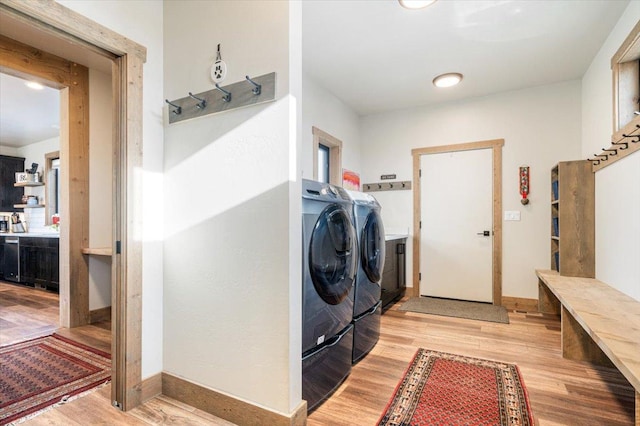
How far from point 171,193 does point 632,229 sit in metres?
3.11

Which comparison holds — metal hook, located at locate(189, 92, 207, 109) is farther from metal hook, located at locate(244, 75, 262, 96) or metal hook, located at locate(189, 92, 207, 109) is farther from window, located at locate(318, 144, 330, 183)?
window, located at locate(318, 144, 330, 183)

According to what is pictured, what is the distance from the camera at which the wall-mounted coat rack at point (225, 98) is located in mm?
1620

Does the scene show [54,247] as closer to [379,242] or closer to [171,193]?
[171,193]

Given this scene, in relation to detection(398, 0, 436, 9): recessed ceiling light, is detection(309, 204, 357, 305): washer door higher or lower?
lower

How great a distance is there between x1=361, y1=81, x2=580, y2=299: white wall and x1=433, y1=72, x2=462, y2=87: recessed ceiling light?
68 cm

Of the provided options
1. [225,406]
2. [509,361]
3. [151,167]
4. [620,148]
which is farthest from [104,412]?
[620,148]

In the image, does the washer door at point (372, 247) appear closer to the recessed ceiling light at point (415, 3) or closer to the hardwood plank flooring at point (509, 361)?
the hardwood plank flooring at point (509, 361)

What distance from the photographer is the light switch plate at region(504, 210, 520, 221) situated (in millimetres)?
4020

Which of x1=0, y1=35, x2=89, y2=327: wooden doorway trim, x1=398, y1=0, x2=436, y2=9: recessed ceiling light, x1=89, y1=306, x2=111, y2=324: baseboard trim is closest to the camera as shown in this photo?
x1=398, y1=0, x2=436, y2=9: recessed ceiling light

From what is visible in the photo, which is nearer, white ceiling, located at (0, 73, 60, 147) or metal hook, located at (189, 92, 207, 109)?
metal hook, located at (189, 92, 207, 109)

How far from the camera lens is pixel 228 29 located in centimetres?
178

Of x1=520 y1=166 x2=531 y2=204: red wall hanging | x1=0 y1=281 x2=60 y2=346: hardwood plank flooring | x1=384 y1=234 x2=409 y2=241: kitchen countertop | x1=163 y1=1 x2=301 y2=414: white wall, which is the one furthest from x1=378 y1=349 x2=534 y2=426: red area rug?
x1=0 y1=281 x2=60 y2=346: hardwood plank flooring

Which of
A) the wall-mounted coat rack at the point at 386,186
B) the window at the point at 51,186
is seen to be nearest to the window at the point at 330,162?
the wall-mounted coat rack at the point at 386,186

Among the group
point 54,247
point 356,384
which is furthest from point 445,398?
point 54,247
